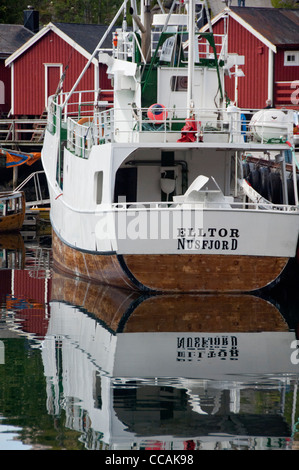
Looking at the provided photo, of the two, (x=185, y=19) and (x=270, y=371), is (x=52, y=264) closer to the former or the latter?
(x=185, y=19)

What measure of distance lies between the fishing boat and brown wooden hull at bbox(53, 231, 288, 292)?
0.07 ft

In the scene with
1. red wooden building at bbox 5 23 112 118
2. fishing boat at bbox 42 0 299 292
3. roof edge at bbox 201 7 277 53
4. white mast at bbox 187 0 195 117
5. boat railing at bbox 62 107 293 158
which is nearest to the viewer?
fishing boat at bbox 42 0 299 292

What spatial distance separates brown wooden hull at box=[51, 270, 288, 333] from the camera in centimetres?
1823

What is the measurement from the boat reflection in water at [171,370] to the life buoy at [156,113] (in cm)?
409

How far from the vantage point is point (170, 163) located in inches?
907

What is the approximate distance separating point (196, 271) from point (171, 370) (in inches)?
218

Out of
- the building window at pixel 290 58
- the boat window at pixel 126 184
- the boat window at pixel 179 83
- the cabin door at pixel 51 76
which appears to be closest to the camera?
the boat window at pixel 179 83

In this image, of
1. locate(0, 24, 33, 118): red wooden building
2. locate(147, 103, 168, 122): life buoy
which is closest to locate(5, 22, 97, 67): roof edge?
locate(0, 24, 33, 118): red wooden building

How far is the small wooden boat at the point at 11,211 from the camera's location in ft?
113

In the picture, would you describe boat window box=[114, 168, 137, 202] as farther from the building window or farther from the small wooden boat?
the building window

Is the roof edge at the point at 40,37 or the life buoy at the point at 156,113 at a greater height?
the roof edge at the point at 40,37

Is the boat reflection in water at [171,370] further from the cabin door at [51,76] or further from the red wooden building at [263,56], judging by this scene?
the cabin door at [51,76]

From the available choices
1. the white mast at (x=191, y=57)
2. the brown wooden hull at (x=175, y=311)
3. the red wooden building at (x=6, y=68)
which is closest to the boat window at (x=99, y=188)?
the brown wooden hull at (x=175, y=311)

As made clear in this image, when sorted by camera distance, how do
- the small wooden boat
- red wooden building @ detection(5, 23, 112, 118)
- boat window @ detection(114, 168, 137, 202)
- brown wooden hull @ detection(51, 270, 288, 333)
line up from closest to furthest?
1. brown wooden hull @ detection(51, 270, 288, 333)
2. boat window @ detection(114, 168, 137, 202)
3. the small wooden boat
4. red wooden building @ detection(5, 23, 112, 118)
